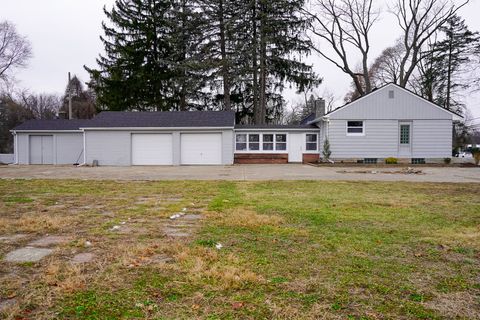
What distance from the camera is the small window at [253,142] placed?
23.9 metres

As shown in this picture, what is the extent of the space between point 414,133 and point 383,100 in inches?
121

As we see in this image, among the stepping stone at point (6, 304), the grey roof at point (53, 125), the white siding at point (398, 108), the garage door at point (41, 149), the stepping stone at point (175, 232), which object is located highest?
the white siding at point (398, 108)

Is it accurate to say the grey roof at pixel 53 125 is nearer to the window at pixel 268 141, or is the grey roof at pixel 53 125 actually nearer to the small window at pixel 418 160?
the window at pixel 268 141

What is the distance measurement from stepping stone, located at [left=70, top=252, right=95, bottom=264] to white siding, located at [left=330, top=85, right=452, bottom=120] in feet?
67.9

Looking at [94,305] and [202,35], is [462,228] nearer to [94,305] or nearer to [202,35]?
[94,305]

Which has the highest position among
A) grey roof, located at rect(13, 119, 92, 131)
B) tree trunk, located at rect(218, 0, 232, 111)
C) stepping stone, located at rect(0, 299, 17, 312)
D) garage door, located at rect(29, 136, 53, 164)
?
tree trunk, located at rect(218, 0, 232, 111)

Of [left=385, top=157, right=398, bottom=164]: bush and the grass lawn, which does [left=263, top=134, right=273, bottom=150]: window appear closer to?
[left=385, top=157, right=398, bottom=164]: bush

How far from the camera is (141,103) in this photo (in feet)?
106

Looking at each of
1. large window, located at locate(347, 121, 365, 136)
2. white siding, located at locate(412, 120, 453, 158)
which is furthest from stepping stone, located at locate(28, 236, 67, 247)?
white siding, located at locate(412, 120, 453, 158)

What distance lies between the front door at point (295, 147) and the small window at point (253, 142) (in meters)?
2.24

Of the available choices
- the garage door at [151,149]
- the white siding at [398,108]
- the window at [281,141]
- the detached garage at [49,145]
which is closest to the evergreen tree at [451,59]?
the white siding at [398,108]

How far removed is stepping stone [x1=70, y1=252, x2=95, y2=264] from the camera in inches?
136

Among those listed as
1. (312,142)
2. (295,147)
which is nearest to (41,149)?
(295,147)

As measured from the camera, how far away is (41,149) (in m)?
24.9
